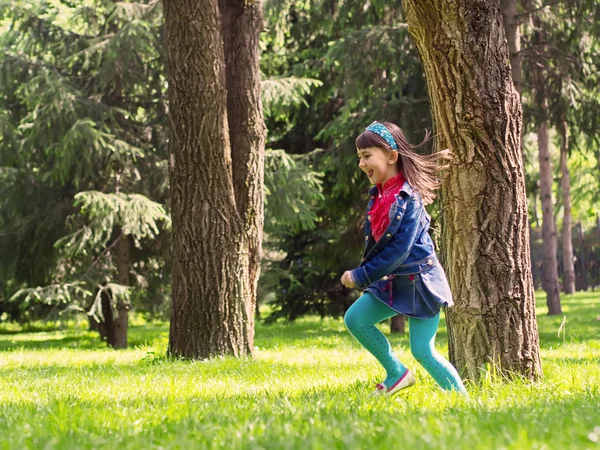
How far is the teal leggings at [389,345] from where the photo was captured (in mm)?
4930

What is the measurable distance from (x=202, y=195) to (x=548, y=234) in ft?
49.9

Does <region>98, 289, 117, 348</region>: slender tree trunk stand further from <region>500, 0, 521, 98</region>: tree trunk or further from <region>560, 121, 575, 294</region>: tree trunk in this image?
<region>560, 121, 575, 294</region>: tree trunk

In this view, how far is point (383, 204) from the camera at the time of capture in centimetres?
506

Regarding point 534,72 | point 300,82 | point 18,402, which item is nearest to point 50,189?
point 300,82

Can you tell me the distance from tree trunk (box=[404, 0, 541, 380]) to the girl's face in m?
0.52

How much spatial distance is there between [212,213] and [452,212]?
3.99 m

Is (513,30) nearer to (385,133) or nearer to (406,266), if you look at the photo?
(385,133)

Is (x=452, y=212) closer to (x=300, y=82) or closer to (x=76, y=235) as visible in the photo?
(x=300, y=82)

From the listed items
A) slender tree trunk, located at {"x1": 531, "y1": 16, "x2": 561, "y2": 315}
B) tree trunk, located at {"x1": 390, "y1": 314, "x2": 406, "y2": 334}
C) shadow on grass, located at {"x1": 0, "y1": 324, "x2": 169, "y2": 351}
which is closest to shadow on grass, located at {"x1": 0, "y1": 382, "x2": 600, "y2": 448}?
shadow on grass, located at {"x1": 0, "y1": 324, "x2": 169, "y2": 351}

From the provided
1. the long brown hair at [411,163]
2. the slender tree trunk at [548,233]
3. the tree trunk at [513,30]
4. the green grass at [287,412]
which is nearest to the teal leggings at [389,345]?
the green grass at [287,412]

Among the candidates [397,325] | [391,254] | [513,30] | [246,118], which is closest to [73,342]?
[397,325]

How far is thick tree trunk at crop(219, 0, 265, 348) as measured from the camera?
31.2 ft

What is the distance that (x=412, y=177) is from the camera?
203 inches

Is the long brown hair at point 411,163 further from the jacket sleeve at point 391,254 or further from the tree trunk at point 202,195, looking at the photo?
the tree trunk at point 202,195
